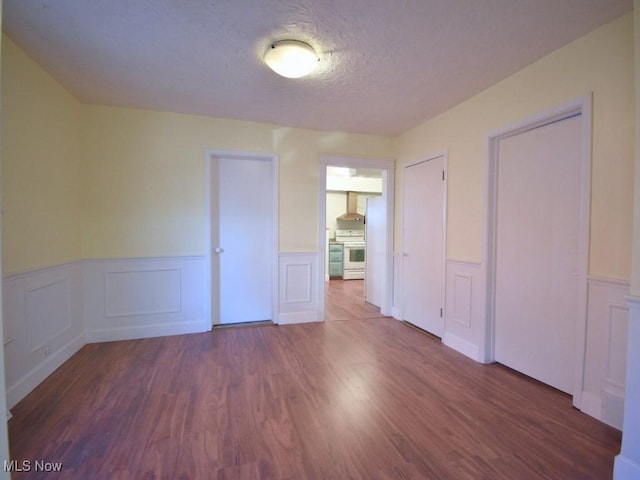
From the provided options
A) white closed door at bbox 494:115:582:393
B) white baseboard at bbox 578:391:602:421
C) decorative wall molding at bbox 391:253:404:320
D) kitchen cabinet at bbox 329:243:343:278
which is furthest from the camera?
kitchen cabinet at bbox 329:243:343:278

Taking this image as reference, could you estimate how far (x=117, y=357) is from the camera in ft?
9.24

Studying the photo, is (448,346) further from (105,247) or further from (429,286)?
(105,247)

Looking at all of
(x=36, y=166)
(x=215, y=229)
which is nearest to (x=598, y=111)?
(x=215, y=229)

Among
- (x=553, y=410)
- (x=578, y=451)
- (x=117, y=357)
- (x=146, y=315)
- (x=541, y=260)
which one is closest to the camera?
(x=578, y=451)

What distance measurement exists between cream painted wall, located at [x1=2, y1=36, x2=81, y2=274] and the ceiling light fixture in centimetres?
179

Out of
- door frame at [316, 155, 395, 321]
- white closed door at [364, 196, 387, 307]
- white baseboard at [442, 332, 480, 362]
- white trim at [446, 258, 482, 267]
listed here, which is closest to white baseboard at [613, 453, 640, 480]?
white baseboard at [442, 332, 480, 362]

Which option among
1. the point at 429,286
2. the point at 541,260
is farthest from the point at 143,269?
the point at 541,260

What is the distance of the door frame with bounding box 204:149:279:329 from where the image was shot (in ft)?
11.4

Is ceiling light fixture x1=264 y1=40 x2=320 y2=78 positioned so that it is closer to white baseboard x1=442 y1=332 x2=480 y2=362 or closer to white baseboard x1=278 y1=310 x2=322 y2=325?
white baseboard x1=278 y1=310 x2=322 y2=325

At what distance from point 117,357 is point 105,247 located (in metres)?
1.17

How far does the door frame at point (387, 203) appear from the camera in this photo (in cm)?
392

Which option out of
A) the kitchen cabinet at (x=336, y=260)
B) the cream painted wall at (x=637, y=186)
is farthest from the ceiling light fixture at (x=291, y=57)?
the kitchen cabinet at (x=336, y=260)

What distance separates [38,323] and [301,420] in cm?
221

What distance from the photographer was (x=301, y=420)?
1916 millimetres
